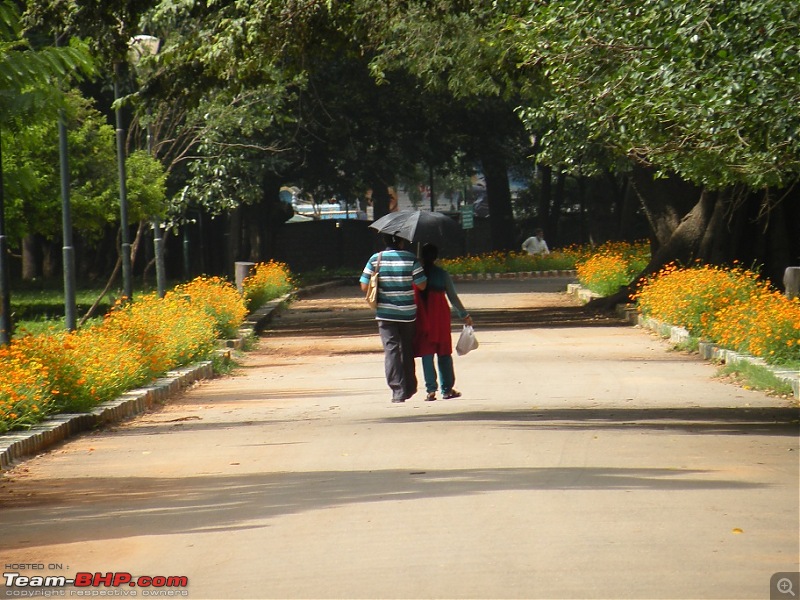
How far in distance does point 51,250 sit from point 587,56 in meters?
39.6

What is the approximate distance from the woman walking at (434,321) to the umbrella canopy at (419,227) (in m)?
0.17

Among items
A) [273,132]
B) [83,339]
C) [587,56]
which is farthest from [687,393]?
[273,132]

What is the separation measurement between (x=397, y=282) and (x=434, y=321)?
60cm

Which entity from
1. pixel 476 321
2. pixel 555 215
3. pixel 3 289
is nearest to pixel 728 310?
pixel 3 289

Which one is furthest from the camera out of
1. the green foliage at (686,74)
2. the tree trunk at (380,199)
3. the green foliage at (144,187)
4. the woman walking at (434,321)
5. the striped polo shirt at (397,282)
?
the tree trunk at (380,199)

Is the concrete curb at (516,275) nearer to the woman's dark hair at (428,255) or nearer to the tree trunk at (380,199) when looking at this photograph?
the tree trunk at (380,199)

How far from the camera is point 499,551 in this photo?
278 inches

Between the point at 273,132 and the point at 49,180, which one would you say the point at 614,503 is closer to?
the point at 49,180

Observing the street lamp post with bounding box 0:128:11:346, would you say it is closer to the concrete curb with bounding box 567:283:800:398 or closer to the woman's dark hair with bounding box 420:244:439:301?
the woman's dark hair with bounding box 420:244:439:301

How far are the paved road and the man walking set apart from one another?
39 centimetres

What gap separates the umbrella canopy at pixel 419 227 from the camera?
1400 centimetres

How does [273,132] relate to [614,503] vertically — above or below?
above

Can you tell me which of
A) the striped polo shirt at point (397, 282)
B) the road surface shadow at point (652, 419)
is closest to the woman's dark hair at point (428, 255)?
the striped polo shirt at point (397, 282)

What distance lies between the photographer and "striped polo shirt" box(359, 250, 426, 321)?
13875 mm
